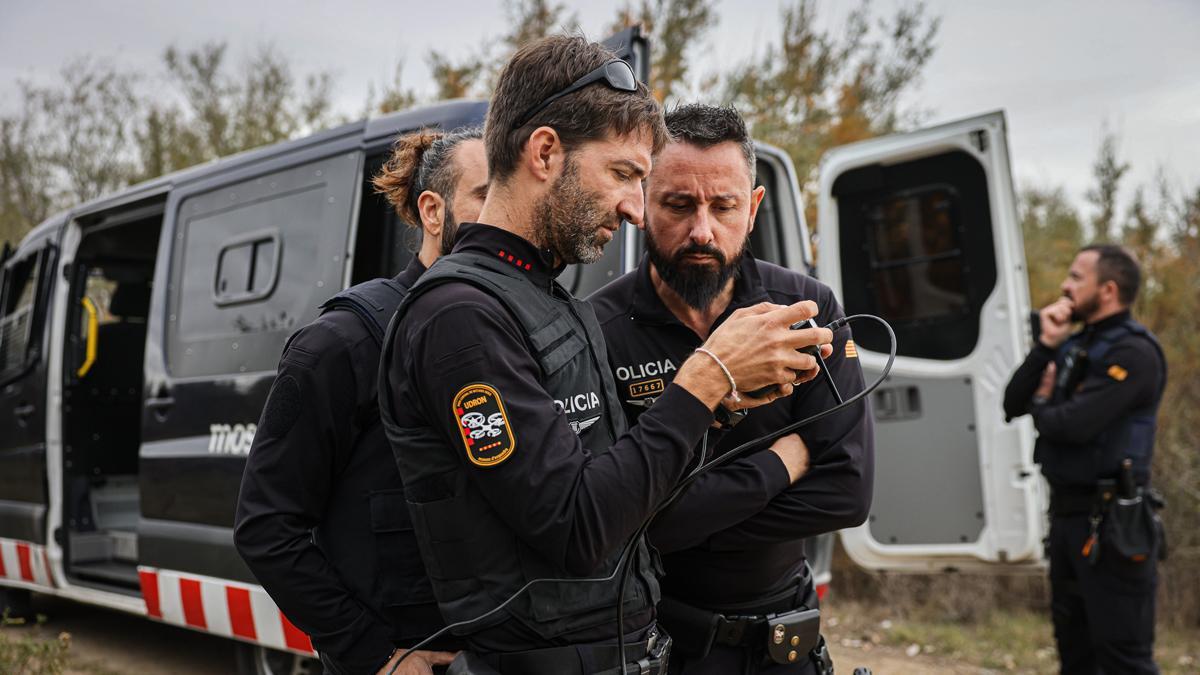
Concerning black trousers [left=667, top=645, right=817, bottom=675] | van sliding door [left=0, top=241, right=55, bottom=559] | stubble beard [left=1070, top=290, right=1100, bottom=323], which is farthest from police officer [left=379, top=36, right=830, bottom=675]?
van sliding door [left=0, top=241, right=55, bottom=559]

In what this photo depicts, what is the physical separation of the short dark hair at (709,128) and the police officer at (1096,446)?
2469 millimetres

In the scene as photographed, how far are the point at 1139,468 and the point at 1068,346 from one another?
1.88 feet

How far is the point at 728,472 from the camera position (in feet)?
6.36

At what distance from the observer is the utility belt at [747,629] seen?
1990 mm

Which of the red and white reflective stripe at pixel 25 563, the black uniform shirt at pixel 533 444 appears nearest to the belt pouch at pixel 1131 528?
the black uniform shirt at pixel 533 444

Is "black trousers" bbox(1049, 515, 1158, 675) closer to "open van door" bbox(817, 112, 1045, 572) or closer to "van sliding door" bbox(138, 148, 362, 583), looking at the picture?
"open van door" bbox(817, 112, 1045, 572)

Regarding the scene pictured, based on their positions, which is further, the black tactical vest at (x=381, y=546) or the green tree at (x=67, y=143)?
the green tree at (x=67, y=143)

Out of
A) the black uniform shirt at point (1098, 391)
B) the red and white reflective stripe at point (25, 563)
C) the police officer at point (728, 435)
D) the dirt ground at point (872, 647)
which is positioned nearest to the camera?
the police officer at point (728, 435)

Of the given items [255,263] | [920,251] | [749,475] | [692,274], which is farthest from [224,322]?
[920,251]

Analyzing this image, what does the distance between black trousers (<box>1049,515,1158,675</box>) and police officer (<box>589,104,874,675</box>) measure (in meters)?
2.27

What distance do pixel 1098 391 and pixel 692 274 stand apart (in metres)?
2.60

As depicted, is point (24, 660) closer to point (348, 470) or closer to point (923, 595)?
point (348, 470)

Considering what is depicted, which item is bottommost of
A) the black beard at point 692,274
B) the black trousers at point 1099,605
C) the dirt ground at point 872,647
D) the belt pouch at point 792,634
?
the dirt ground at point 872,647

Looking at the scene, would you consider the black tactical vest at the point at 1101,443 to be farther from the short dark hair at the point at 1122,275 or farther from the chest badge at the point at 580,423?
the chest badge at the point at 580,423
